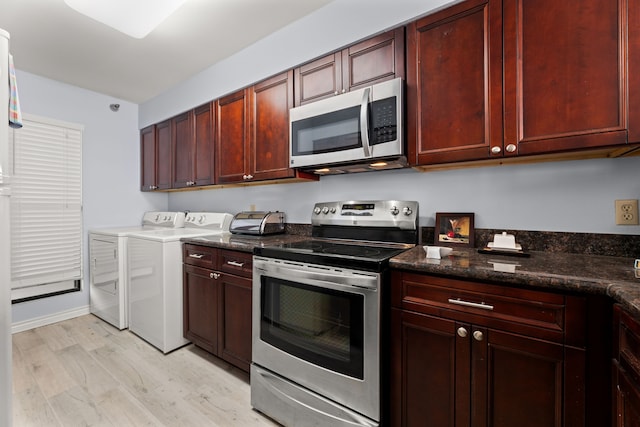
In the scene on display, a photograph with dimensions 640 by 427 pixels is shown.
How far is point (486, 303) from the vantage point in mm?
1125

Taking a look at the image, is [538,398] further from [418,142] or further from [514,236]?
[418,142]

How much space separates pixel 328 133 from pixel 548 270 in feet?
4.38

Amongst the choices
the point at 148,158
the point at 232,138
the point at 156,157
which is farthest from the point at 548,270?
the point at 148,158

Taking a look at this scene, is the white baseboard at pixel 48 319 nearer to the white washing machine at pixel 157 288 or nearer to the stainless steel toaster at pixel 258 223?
the white washing machine at pixel 157 288

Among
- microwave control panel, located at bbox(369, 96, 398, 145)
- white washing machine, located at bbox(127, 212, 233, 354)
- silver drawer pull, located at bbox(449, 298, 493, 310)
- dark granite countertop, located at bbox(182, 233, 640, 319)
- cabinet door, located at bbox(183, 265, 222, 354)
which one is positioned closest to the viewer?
dark granite countertop, located at bbox(182, 233, 640, 319)

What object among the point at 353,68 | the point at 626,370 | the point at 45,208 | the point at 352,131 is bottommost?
the point at 626,370

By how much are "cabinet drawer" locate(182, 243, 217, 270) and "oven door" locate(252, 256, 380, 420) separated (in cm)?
53

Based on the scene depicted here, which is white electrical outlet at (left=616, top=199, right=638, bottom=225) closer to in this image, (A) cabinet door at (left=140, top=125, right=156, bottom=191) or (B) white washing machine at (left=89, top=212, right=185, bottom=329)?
(B) white washing machine at (left=89, top=212, right=185, bottom=329)

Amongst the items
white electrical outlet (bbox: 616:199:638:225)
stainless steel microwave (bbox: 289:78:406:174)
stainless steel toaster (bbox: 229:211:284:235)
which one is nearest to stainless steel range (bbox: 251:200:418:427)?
stainless steel microwave (bbox: 289:78:406:174)

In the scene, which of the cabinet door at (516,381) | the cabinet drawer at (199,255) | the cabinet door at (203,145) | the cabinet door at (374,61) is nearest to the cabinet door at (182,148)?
the cabinet door at (203,145)

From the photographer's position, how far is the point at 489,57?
1.39 m

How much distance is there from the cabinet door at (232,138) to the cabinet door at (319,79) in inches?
22.8

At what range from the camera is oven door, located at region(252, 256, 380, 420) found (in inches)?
52.3

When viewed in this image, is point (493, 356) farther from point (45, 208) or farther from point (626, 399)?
point (45, 208)
